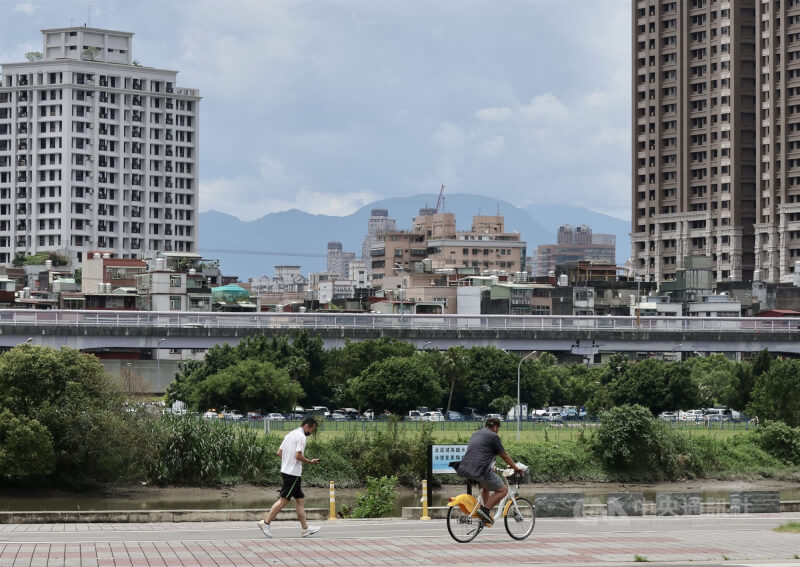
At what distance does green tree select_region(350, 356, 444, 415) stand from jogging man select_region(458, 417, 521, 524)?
73.1 meters

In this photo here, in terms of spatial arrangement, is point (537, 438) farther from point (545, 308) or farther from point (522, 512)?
point (545, 308)

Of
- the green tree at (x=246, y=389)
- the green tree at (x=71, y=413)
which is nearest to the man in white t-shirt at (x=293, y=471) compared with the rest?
the green tree at (x=71, y=413)

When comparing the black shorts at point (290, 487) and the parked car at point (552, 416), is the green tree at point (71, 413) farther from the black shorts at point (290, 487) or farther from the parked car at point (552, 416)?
the parked car at point (552, 416)

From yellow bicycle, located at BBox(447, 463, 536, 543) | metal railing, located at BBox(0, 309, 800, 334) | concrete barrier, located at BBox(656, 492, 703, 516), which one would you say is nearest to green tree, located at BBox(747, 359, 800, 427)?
metal railing, located at BBox(0, 309, 800, 334)

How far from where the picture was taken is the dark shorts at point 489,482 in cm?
2644

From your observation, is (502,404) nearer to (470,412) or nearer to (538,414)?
(538,414)

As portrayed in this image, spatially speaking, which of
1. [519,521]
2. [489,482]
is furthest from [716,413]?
[489,482]

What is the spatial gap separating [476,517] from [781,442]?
187 ft

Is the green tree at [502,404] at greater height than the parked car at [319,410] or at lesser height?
greater

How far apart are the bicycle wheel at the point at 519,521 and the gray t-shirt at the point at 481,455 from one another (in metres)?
1.02

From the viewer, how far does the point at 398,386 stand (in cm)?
10056

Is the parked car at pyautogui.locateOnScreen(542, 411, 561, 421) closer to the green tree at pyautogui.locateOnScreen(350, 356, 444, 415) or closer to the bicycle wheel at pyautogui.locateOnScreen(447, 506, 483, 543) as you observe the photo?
the green tree at pyautogui.locateOnScreen(350, 356, 444, 415)

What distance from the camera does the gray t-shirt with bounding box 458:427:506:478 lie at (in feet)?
86.5

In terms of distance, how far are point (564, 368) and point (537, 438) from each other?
144 feet
